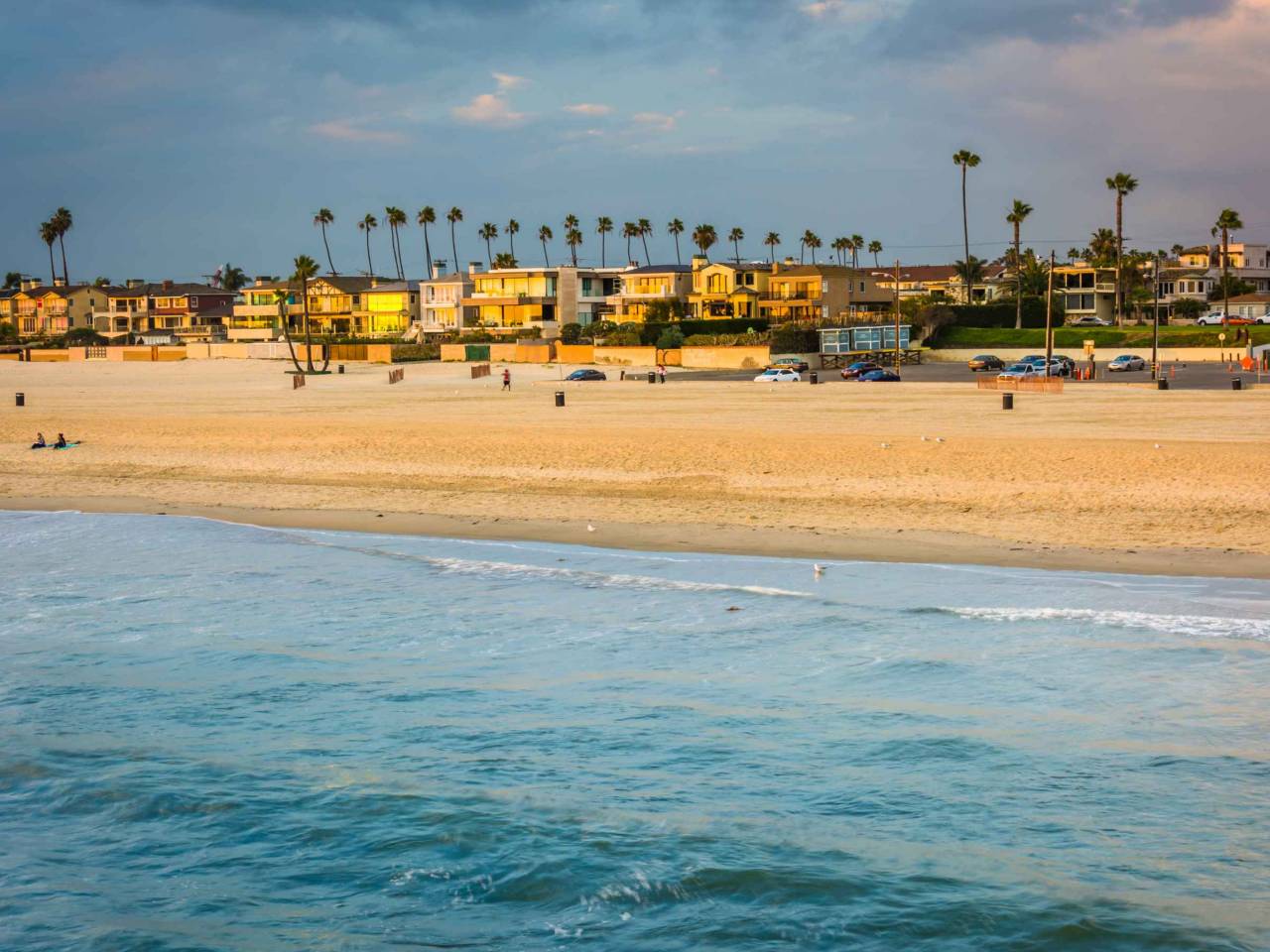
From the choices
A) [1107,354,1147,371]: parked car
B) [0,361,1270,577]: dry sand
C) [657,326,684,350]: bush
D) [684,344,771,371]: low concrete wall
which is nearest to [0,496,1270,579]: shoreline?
[0,361,1270,577]: dry sand

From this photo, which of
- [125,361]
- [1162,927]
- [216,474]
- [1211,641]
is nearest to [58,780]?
[1162,927]

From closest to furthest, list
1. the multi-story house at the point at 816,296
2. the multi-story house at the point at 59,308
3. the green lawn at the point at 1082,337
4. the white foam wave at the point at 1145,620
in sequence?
the white foam wave at the point at 1145,620
the green lawn at the point at 1082,337
the multi-story house at the point at 816,296
the multi-story house at the point at 59,308

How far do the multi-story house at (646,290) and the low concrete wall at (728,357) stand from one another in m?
27.1

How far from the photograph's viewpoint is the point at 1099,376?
231ft

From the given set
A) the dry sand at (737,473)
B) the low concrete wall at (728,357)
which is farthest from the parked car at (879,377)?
the dry sand at (737,473)

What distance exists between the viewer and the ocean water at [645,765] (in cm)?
858

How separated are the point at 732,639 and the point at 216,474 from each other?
65.5 feet

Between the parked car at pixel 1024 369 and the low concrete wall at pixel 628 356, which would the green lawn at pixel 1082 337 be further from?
the low concrete wall at pixel 628 356

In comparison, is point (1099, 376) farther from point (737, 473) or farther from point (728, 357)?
point (737, 473)

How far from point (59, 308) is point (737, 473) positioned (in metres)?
152

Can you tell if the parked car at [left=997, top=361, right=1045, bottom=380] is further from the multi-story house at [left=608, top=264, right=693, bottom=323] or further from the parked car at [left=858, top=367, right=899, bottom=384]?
the multi-story house at [left=608, top=264, right=693, bottom=323]

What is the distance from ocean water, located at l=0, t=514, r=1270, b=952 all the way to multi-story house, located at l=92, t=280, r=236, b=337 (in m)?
142

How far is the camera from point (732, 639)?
15.2 meters

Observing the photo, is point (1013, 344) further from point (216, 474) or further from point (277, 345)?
point (216, 474)
